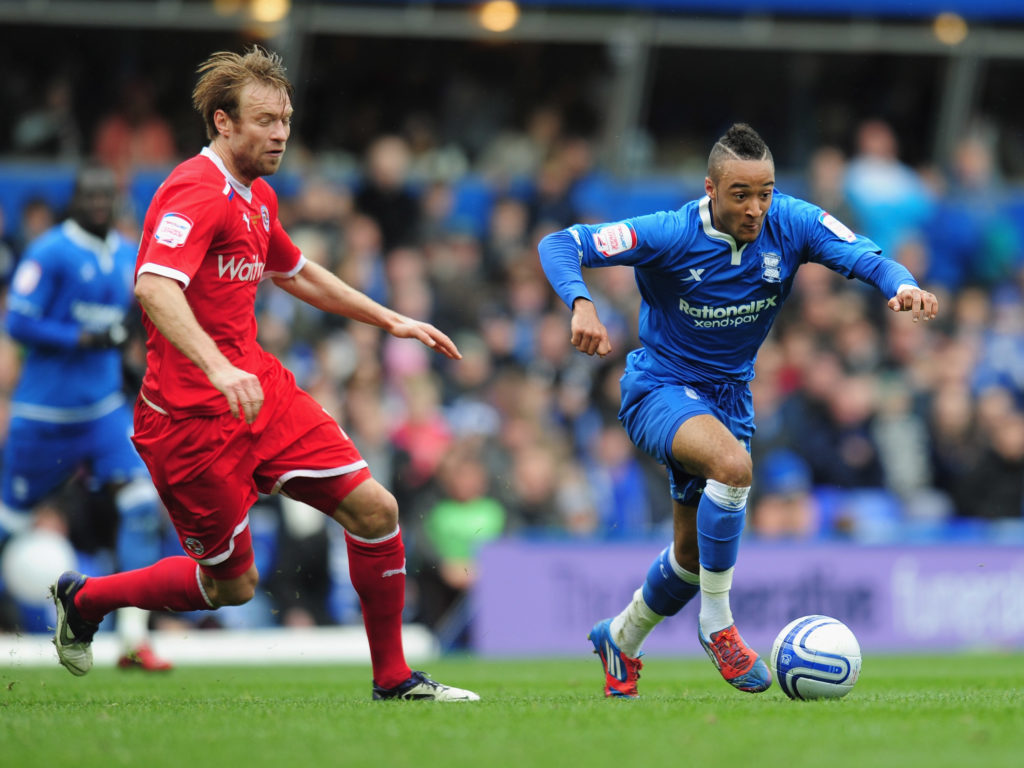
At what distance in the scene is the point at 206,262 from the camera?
6.32 meters

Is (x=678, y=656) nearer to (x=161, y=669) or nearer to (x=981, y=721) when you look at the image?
(x=161, y=669)

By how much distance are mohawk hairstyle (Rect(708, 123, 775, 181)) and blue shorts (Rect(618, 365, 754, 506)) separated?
1.04m

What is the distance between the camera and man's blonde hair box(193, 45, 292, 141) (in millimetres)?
6355

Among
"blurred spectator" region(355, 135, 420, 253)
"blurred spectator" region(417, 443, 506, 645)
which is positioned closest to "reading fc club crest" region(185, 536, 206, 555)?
"blurred spectator" region(417, 443, 506, 645)

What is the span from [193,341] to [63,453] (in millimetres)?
4082

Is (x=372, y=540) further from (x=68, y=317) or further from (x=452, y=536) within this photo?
(x=452, y=536)

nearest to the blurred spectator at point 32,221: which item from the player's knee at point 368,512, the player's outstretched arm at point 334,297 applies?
the player's outstretched arm at point 334,297

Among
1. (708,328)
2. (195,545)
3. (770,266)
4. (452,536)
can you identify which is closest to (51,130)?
(452,536)

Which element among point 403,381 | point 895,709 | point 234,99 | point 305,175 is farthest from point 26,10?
point 895,709

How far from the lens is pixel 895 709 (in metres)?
6.15

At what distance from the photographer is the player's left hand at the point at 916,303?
247 inches

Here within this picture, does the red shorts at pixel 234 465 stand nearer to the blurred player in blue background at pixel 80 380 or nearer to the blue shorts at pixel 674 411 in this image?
the blue shorts at pixel 674 411

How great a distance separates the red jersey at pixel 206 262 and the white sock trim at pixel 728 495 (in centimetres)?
210

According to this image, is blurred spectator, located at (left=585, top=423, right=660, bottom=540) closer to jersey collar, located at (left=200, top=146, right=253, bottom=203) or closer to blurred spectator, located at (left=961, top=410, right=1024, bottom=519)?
blurred spectator, located at (left=961, top=410, right=1024, bottom=519)
